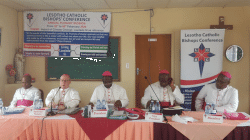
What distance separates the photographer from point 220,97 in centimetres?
305

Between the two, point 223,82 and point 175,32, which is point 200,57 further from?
point 223,82

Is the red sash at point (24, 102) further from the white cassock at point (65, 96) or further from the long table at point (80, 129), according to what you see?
the long table at point (80, 129)

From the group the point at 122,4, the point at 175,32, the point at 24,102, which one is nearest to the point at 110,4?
the point at 122,4

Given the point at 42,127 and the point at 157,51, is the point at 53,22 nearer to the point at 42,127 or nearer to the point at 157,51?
the point at 157,51

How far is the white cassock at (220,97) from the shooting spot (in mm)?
2873

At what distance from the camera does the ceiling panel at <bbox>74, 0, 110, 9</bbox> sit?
4.05m

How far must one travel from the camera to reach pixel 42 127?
7.42ft

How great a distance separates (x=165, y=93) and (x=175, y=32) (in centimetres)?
190

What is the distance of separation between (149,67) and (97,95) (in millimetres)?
1790

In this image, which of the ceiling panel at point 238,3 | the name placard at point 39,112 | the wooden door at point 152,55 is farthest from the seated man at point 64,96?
the ceiling panel at point 238,3

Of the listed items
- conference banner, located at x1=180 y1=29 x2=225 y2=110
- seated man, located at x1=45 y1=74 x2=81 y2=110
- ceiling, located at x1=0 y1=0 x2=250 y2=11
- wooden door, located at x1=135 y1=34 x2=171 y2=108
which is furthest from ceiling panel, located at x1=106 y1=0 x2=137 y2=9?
seated man, located at x1=45 y1=74 x2=81 y2=110

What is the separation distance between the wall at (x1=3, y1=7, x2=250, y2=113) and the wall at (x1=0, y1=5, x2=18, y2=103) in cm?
23

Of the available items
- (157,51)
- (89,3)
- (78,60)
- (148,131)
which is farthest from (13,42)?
(148,131)

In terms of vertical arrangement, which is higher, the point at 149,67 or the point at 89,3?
the point at 89,3
